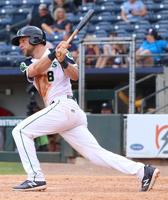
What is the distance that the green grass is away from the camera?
1225cm

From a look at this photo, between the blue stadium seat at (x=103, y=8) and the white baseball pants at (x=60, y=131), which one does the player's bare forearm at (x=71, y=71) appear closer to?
the white baseball pants at (x=60, y=131)

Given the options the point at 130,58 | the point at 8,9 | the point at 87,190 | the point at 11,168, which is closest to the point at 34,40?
the point at 87,190

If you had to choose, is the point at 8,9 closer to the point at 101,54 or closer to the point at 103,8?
the point at 103,8

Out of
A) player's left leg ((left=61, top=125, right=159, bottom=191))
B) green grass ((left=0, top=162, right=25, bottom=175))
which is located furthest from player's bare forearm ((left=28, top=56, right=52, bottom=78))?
green grass ((left=0, top=162, right=25, bottom=175))

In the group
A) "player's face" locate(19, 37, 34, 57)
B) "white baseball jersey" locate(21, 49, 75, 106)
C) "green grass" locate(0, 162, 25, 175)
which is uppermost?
"player's face" locate(19, 37, 34, 57)

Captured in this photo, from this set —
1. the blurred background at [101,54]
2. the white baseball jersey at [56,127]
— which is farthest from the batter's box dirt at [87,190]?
the blurred background at [101,54]

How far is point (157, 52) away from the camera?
1638cm

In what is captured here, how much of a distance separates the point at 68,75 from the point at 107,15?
1140 cm

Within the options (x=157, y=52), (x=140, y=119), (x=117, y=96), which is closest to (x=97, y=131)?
(x=140, y=119)

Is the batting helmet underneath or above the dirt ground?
above

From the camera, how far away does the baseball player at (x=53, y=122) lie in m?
7.46

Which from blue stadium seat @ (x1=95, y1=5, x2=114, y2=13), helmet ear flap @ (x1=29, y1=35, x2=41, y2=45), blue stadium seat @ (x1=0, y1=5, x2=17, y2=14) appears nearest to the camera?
helmet ear flap @ (x1=29, y1=35, x2=41, y2=45)

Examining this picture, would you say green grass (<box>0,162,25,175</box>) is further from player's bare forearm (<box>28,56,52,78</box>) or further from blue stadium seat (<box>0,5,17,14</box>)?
blue stadium seat (<box>0,5,17,14</box>)

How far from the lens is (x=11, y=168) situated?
13359 mm
